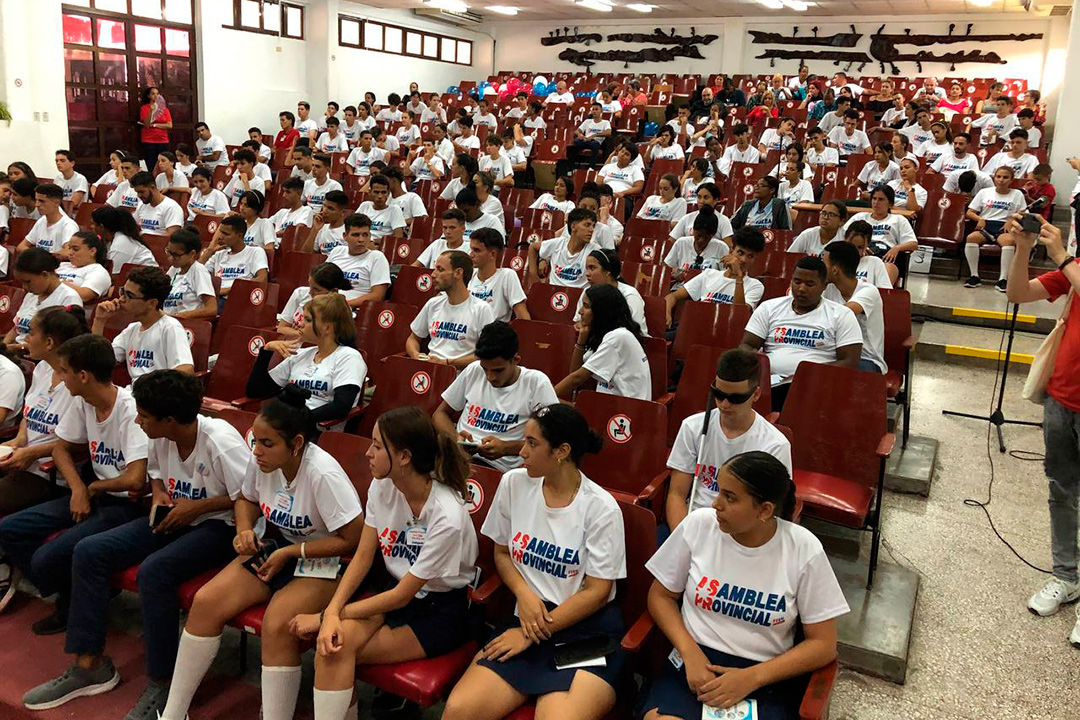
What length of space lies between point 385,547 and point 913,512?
2706 millimetres

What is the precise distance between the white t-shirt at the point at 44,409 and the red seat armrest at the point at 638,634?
2512mm

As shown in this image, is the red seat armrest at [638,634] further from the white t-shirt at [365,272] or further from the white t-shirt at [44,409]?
the white t-shirt at [365,272]

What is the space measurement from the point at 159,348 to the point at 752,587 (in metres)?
A: 3.22

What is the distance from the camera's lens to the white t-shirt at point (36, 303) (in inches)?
191

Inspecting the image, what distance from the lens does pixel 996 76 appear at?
656 inches

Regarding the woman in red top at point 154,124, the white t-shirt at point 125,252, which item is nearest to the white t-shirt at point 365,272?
the white t-shirt at point 125,252

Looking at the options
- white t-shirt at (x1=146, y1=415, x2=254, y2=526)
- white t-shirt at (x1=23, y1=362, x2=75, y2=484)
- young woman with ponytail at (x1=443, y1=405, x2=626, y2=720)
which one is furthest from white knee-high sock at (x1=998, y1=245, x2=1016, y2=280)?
white t-shirt at (x1=23, y1=362, x2=75, y2=484)

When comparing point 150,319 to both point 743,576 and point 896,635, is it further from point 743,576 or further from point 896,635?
point 896,635

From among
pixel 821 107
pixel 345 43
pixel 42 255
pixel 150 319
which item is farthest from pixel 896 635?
pixel 345 43

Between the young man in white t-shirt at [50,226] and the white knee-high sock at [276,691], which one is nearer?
the white knee-high sock at [276,691]

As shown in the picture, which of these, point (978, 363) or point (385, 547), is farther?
point (978, 363)

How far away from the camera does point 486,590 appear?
2584 mm

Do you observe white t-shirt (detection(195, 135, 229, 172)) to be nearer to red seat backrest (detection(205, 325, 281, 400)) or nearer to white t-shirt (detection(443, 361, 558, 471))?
red seat backrest (detection(205, 325, 281, 400))

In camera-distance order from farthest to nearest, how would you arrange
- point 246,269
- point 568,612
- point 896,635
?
point 246,269, point 896,635, point 568,612
